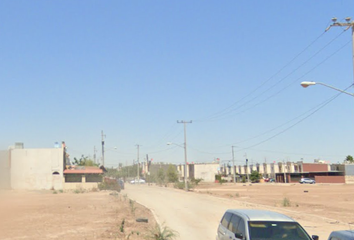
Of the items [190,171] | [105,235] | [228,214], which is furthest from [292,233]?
[190,171]

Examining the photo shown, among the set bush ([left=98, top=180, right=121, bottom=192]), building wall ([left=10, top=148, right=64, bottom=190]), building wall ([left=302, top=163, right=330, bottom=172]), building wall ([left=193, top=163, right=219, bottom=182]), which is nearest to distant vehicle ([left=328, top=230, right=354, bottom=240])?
bush ([left=98, top=180, right=121, bottom=192])

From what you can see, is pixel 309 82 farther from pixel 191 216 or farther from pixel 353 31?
pixel 191 216

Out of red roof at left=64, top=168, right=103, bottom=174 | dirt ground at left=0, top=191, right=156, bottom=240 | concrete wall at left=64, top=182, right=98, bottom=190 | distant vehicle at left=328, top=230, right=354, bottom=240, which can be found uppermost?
red roof at left=64, top=168, right=103, bottom=174

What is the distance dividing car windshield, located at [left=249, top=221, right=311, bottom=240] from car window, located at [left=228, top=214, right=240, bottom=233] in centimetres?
84

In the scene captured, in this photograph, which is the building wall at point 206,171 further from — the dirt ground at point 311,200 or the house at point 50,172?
the dirt ground at point 311,200

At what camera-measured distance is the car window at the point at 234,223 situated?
10.7 meters

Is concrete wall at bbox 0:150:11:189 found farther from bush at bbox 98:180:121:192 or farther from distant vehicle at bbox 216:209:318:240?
bush at bbox 98:180:121:192

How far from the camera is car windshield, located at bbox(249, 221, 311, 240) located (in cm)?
957

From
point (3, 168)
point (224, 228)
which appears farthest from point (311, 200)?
point (224, 228)

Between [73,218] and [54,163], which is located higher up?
[54,163]

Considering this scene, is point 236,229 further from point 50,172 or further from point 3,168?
point 50,172

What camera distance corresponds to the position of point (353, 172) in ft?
376

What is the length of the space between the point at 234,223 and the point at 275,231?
1.41m

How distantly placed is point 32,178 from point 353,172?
285 feet
